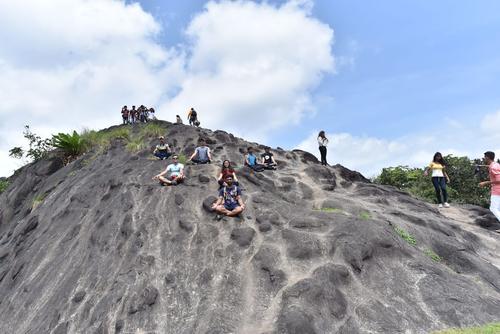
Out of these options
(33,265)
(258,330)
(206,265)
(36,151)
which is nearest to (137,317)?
(206,265)

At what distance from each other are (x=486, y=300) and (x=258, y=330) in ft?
15.0

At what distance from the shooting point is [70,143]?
19.0 metres

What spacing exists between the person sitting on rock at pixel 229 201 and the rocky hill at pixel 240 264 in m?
0.29

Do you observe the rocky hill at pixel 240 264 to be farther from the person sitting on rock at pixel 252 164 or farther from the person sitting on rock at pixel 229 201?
the person sitting on rock at pixel 252 164

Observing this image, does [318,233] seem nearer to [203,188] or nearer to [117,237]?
[203,188]

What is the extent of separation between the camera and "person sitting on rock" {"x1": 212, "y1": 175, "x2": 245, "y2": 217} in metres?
10.7

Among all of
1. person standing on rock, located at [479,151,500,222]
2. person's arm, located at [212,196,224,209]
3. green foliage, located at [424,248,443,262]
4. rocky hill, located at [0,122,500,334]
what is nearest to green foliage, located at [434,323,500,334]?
rocky hill, located at [0,122,500,334]

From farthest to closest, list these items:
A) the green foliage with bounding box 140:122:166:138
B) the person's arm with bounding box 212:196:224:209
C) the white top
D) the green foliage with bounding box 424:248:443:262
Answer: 1. the white top
2. the green foliage with bounding box 140:122:166:138
3. the person's arm with bounding box 212:196:224:209
4. the green foliage with bounding box 424:248:443:262

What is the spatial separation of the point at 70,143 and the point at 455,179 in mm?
24058

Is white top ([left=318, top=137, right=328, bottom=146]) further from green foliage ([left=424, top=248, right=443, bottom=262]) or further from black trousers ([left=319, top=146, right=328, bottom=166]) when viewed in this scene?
green foliage ([left=424, top=248, right=443, bottom=262])

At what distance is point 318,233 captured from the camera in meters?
10.0

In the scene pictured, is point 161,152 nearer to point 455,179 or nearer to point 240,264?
point 240,264

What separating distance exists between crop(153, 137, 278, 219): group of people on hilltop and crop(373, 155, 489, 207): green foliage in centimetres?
1478

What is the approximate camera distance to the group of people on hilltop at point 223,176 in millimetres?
10758
